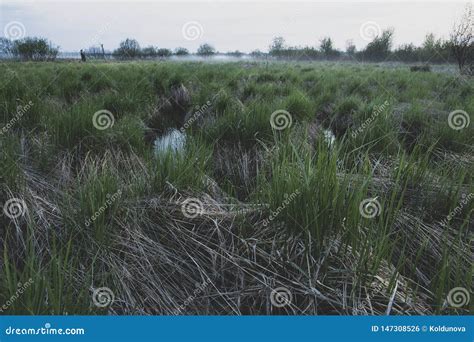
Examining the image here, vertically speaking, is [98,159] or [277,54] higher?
[277,54]

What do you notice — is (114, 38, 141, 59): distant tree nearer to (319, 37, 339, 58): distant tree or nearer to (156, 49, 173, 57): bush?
(156, 49, 173, 57): bush

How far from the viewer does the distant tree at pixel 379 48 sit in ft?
81.2

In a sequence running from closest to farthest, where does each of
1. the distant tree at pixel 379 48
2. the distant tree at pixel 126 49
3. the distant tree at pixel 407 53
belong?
1. the distant tree at pixel 126 49
2. the distant tree at pixel 379 48
3. the distant tree at pixel 407 53

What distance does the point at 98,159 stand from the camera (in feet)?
9.08

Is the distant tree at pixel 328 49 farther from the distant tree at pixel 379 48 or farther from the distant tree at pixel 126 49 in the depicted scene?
the distant tree at pixel 126 49

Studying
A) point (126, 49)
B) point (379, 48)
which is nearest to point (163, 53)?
point (126, 49)

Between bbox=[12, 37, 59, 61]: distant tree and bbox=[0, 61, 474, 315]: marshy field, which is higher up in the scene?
bbox=[12, 37, 59, 61]: distant tree

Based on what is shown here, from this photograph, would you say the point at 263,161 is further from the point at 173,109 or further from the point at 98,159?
the point at 173,109

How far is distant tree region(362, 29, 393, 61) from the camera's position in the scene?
24.7 metres

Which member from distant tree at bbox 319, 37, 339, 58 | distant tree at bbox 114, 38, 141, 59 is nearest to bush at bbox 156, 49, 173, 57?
distant tree at bbox 114, 38, 141, 59

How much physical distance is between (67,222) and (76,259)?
33 cm

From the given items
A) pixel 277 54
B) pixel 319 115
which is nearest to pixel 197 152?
pixel 319 115

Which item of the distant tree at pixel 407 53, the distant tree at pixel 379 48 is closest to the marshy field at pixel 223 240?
the distant tree at pixel 379 48

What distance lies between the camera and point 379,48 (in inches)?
1177
